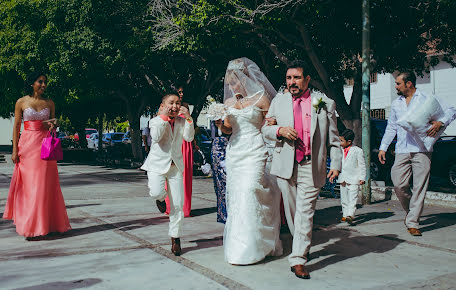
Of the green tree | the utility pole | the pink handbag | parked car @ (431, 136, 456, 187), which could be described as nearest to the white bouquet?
the pink handbag

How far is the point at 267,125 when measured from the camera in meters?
4.70

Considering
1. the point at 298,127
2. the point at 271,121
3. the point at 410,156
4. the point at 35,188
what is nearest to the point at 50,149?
the point at 35,188

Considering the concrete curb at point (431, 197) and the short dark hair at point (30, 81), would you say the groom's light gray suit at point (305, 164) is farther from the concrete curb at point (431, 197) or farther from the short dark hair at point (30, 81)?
the concrete curb at point (431, 197)

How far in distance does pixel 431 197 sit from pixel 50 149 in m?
6.39

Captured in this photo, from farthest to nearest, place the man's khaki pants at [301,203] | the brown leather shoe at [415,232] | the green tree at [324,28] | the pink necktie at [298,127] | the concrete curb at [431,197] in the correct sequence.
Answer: the green tree at [324,28] < the concrete curb at [431,197] < the brown leather shoe at [415,232] < the pink necktie at [298,127] < the man's khaki pants at [301,203]

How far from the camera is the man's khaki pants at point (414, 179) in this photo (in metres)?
6.18

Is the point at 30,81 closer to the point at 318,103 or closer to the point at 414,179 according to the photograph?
the point at 318,103

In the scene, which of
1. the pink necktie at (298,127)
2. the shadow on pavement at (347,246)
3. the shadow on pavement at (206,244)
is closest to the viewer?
the pink necktie at (298,127)

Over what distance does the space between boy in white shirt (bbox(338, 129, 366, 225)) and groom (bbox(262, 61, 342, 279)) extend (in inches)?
98.0

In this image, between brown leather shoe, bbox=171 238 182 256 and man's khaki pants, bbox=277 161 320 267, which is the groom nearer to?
man's khaki pants, bbox=277 161 320 267

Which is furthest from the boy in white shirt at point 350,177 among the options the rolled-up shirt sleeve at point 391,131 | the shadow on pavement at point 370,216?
the rolled-up shirt sleeve at point 391,131

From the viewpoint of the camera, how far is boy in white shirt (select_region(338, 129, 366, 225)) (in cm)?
692

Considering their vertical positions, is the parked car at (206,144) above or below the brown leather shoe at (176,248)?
above

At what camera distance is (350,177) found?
7160 millimetres
